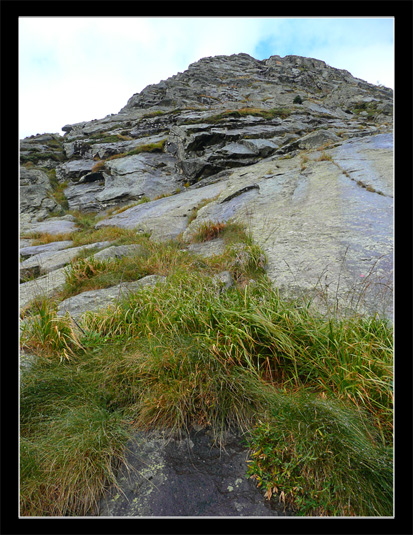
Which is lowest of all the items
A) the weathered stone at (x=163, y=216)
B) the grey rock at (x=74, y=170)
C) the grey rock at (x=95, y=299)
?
the grey rock at (x=95, y=299)

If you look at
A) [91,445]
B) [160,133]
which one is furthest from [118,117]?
[91,445]

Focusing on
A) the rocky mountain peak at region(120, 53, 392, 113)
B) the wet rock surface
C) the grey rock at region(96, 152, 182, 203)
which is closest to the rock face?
the wet rock surface

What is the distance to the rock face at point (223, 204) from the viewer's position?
1976 mm

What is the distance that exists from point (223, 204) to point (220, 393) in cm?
934

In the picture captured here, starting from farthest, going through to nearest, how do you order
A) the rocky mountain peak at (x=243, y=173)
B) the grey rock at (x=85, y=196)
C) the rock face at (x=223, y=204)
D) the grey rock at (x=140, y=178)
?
the grey rock at (x=85, y=196), the grey rock at (x=140, y=178), the rocky mountain peak at (x=243, y=173), the rock face at (x=223, y=204)

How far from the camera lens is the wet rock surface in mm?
1800

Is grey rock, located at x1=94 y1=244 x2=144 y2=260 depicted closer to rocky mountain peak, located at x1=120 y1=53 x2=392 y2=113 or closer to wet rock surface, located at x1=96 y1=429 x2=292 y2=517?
wet rock surface, located at x1=96 y1=429 x2=292 y2=517

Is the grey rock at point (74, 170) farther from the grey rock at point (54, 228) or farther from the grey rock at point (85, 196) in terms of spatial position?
the grey rock at point (54, 228)

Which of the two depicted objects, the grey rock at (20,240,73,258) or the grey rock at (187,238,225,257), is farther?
the grey rock at (20,240,73,258)

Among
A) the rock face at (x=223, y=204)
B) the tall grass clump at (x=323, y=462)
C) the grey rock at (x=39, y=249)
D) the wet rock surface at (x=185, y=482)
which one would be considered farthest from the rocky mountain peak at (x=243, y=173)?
the grey rock at (x=39, y=249)

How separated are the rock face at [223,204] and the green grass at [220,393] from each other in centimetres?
26

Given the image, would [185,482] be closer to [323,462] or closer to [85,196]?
[323,462]

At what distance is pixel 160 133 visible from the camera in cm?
2906

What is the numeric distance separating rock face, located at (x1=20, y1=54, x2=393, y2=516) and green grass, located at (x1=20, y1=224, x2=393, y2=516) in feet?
0.84
